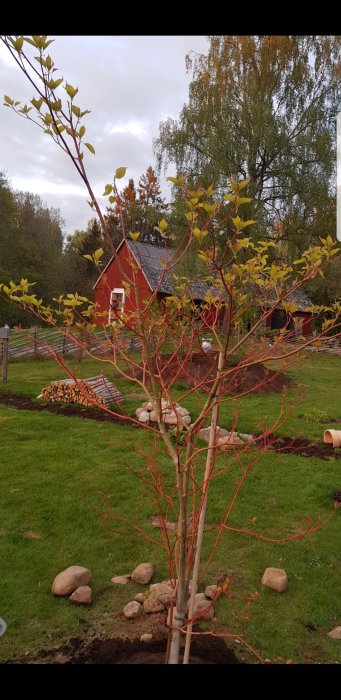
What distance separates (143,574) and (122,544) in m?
0.60

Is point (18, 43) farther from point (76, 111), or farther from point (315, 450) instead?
point (315, 450)

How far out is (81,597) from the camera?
3.12m

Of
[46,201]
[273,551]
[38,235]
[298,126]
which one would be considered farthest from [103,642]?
[46,201]

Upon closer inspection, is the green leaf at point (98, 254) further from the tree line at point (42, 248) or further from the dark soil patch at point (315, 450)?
the tree line at point (42, 248)

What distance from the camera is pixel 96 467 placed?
18.4 ft

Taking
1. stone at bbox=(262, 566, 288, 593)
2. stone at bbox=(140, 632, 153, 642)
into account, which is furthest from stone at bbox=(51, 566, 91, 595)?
stone at bbox=(262, 566, 288, 593)

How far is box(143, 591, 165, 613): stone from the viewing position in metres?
3.01

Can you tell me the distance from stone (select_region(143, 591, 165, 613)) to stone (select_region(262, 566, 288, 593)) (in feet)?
2.87

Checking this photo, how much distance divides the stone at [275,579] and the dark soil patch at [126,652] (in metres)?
0.74

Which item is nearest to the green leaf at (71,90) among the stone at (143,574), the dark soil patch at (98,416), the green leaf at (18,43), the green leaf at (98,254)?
the green leaf at (18,43)

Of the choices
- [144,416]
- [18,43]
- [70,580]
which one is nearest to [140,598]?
[70,580]

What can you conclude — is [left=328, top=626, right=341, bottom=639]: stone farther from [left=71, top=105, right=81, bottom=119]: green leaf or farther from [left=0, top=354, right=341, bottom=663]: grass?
[left=71, top=105, right=81, bottom=119]: green leaf
